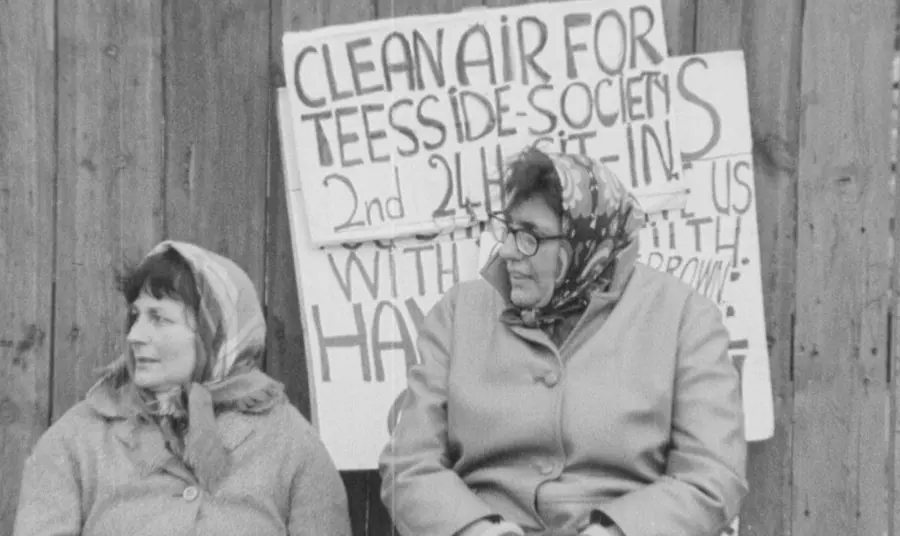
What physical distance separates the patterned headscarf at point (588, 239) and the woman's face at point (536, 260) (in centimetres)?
3

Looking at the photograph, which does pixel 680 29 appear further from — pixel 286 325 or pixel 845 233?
pixel 286 325

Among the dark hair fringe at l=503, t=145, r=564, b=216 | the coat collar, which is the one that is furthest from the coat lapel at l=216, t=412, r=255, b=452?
the dark hair fringe at l=503, t=145, r=564, b=216

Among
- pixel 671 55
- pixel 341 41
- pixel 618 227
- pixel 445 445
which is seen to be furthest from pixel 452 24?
pixel 445 445

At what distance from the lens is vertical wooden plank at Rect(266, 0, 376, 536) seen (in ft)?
14.7

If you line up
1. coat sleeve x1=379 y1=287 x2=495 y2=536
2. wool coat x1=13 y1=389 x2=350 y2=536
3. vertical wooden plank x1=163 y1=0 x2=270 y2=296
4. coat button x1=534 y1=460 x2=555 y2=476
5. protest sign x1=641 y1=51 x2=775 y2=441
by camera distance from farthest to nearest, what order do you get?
vertical wooden plank x1=163 y1=0 x2=270 y2=296
protest sign x1=641 y1=51 x2=775 y2=441
wool coat x1=13 y1=389 x2=350 y2=536
coat button x1=534 y1=460 x2=555 y2=476
coat sleeve x1=379 y1=287 x2=495 y2=536

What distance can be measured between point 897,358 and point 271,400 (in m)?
1.65

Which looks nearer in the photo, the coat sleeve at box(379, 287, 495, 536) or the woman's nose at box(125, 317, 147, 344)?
the coat sleeve at box(379, 287, 495, 536)

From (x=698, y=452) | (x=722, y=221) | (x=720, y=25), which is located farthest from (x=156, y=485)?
(x=720, y=25)

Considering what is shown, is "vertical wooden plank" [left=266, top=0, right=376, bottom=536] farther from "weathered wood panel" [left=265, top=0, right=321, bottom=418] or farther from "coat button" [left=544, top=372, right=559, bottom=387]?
"coat button" [left=544, top=372, right=559, bottom=387]

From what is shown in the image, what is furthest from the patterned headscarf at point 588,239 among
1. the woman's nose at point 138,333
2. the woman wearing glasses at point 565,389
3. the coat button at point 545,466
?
the woman's nose at point 138,333

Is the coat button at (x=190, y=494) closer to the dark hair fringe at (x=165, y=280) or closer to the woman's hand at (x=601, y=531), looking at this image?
the dark hair fringe at (x=165, y=280)

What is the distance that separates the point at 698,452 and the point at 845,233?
3.49ft

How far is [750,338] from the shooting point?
434 centimetres

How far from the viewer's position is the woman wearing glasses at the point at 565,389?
11.7 ft
